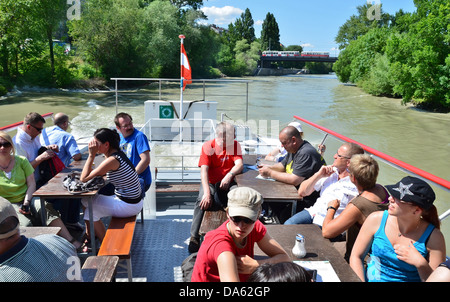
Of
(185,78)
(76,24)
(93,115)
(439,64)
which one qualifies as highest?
(76,24)

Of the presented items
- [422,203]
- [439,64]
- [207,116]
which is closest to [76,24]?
[207,116]

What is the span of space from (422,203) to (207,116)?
19.6ft

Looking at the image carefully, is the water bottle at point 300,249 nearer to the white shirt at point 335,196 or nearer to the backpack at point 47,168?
the white shirt at point 335,196

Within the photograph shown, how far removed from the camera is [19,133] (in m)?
3.33

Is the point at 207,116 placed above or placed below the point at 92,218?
above

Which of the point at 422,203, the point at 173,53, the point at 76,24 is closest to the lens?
the point at 422,203

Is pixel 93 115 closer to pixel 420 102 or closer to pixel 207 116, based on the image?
pixel 207 116

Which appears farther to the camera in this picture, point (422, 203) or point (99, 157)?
point (99, 157)

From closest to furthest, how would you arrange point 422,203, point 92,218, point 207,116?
point 422,203, point 92,218, point 207,116

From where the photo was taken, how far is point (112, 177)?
111 inches

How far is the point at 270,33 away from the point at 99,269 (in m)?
87.2

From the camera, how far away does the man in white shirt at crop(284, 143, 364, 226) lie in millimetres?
2521

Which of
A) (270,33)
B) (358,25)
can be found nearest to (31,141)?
(358,25)

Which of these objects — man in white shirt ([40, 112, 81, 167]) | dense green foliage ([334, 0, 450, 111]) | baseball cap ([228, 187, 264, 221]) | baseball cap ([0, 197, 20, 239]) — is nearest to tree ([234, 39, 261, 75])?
dense green foliage ([334, 0, 450, 111])
